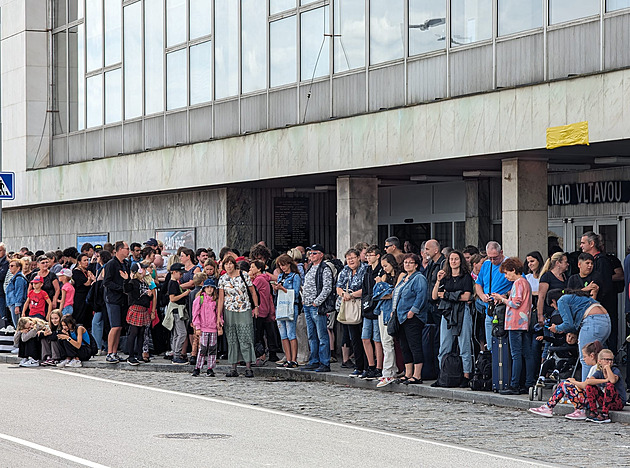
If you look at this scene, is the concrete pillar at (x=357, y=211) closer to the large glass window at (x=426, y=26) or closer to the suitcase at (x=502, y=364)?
the large glass window at (x=426, y=26)

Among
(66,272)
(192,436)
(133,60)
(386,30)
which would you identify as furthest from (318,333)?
(133,60)

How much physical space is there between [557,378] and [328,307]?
4.60 meters

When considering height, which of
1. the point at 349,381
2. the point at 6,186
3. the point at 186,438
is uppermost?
the point at 6,186

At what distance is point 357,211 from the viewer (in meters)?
23.7

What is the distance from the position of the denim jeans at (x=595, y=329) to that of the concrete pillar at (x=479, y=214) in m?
11.2

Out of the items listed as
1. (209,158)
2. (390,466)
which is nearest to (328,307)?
(390,466)

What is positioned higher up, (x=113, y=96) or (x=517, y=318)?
(x=113, y=96)

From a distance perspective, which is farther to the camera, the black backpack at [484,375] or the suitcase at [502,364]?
the black backpack at [484,375]

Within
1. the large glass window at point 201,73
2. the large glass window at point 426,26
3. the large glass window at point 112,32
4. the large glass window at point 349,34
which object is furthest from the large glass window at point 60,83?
the large glass window at point 426,26

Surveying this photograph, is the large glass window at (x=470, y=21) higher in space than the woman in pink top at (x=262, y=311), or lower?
higher

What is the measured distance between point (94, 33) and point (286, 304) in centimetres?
1722

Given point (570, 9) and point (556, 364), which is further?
point (570, 9)

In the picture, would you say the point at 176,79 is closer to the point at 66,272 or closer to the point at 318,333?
the point at 66,272

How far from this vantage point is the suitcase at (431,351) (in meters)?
16.1
